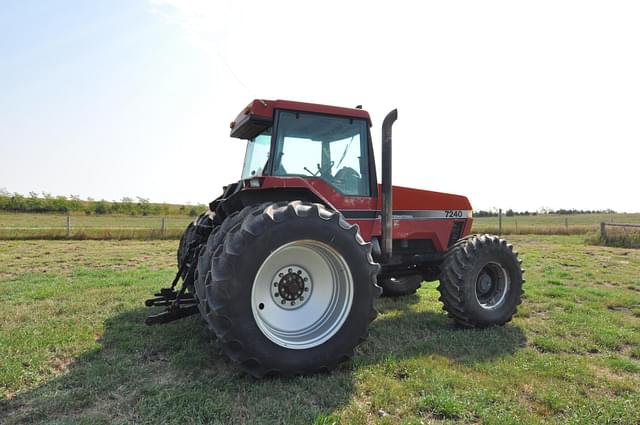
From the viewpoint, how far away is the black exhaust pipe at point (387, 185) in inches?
181

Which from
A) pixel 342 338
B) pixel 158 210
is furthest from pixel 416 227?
pixel 158 210

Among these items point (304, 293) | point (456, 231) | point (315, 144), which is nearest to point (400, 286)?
point (456, 231)

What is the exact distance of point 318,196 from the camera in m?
4.07

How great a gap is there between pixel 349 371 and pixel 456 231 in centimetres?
308

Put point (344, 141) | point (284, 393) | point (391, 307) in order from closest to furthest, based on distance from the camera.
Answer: point (284, 393)
point (344, 141)
point (391, 307)

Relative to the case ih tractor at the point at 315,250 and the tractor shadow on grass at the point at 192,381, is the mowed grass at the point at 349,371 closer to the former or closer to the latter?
the tractor shadow on grass at the point at 192,381

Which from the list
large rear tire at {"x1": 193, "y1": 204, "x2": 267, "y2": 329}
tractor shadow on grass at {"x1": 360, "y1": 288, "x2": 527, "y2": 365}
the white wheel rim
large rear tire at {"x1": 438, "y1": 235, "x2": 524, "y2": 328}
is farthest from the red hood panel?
large rear tire at {"x1": 193, "y1": 204, "x2": 267, "y2": 329}

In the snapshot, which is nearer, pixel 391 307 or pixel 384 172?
pixel 384 172

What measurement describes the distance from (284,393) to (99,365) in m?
1.78

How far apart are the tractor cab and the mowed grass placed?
183cm

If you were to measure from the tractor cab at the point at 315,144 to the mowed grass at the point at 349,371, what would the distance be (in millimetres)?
1835

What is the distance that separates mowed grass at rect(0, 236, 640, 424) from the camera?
2.94 m

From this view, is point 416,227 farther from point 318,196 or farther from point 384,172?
point 318,196

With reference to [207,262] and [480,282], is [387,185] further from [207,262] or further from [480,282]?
[207,262]
